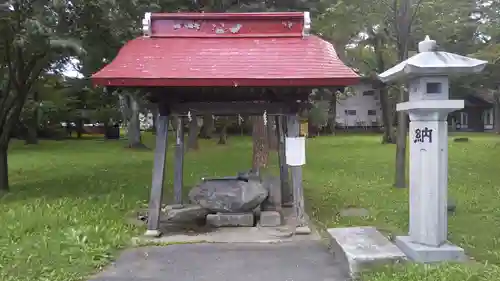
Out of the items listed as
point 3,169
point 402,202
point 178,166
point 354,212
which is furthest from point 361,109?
point 178,166

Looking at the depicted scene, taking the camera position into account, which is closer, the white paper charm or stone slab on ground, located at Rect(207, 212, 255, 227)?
the white paper charm

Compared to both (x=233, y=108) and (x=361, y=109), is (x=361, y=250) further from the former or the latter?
(x=361, y=109)

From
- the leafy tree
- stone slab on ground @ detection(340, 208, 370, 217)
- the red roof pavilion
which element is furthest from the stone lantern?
the leafy tree

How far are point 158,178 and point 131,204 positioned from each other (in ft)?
10.1

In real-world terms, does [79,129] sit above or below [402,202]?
above

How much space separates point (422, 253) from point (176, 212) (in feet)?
16.6

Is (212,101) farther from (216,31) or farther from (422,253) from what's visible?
(422,253)

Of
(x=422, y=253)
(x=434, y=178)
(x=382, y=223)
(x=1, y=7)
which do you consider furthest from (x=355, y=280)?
(x=1, y=7)

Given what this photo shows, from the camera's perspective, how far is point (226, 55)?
9508mm

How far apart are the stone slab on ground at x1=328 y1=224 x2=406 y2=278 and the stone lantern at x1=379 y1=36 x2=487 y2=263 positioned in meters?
0.41

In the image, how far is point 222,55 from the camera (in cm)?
951

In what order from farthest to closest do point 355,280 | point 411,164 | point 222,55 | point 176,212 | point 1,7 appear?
point 1,7 < point 176,212 < point 222,55 < point 411,164 < point 355,280

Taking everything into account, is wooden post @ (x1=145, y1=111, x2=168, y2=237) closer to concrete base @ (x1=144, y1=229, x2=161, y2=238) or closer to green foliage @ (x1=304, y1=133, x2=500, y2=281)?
concrete base @ (x1=144, y1=229, x2=161, y2=238)

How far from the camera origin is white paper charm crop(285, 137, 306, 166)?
9.30 metres
